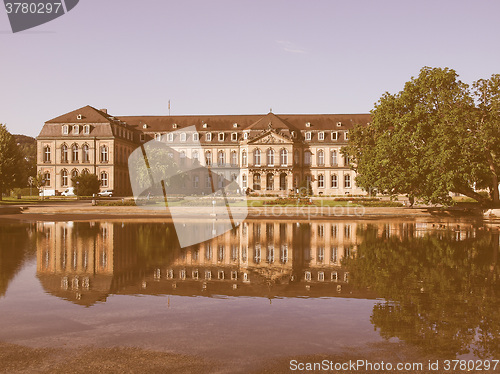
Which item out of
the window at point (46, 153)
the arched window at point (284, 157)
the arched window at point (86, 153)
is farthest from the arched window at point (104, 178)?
the arched window at point (284, 157)

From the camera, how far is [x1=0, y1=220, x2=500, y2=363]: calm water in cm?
862

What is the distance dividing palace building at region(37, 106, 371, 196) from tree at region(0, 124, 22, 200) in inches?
583

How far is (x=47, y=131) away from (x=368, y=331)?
8847cm

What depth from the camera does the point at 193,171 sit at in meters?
99.9

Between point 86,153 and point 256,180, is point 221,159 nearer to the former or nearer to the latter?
point 256,180

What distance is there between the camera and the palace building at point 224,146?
86.8 meters

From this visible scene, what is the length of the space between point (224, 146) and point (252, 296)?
8681cm

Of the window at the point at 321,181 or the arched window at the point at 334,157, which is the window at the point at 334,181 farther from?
the arched window at the point at 334,157

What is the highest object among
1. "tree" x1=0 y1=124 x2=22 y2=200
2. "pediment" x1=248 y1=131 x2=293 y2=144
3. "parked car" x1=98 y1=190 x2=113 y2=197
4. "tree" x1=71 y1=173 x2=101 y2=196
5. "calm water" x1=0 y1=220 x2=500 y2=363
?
"pediment" x1=248 y1=131 x2=293 y2=144

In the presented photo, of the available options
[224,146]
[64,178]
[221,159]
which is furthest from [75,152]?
[224,146]

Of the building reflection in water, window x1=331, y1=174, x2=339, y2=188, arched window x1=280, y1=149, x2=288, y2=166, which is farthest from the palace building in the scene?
the building reflection in water

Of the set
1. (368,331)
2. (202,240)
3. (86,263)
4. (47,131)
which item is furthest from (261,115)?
(368,331)

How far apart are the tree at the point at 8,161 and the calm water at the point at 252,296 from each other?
163ft

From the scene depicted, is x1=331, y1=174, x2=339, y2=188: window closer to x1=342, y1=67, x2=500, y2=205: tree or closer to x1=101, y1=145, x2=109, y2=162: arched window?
x1=101, y1=145, x2=109, y2=162: arched window
